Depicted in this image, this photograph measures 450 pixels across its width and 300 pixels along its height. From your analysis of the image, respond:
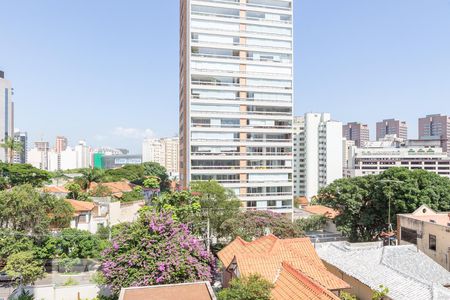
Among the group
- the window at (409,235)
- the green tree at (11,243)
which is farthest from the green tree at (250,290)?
the green tree at (11,243)

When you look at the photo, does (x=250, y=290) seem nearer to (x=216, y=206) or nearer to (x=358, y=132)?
(x=216, y=206)

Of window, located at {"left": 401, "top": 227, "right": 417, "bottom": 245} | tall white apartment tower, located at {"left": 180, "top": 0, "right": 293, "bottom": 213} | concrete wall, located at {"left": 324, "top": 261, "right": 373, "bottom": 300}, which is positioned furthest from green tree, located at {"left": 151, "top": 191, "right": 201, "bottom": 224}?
window, located at {"left": 401, "top": 227, "right": 417, "bottom": 245}

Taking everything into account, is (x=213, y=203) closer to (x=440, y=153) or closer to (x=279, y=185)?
(x=279, y=185)

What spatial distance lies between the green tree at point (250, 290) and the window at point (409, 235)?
1494 cm

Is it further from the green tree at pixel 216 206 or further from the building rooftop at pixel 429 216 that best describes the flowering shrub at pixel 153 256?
the building rooftop at pixel 429 216

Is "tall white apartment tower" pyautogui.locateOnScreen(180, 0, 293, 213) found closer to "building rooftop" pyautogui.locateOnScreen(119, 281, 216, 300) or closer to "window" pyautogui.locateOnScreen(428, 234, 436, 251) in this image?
"window" pyautogui.locateOnScreen(428, 234, 436, 251)

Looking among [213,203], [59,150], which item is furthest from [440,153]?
[59,150]

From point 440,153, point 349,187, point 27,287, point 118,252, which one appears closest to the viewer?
point 118,252

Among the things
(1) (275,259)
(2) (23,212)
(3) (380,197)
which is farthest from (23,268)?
(3) (380,197)

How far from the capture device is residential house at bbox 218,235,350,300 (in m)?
15.0

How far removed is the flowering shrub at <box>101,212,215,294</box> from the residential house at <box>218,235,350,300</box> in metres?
2.34

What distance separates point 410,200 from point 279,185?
17.5m

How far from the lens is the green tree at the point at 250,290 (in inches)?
525

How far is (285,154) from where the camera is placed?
4441 centimetres
